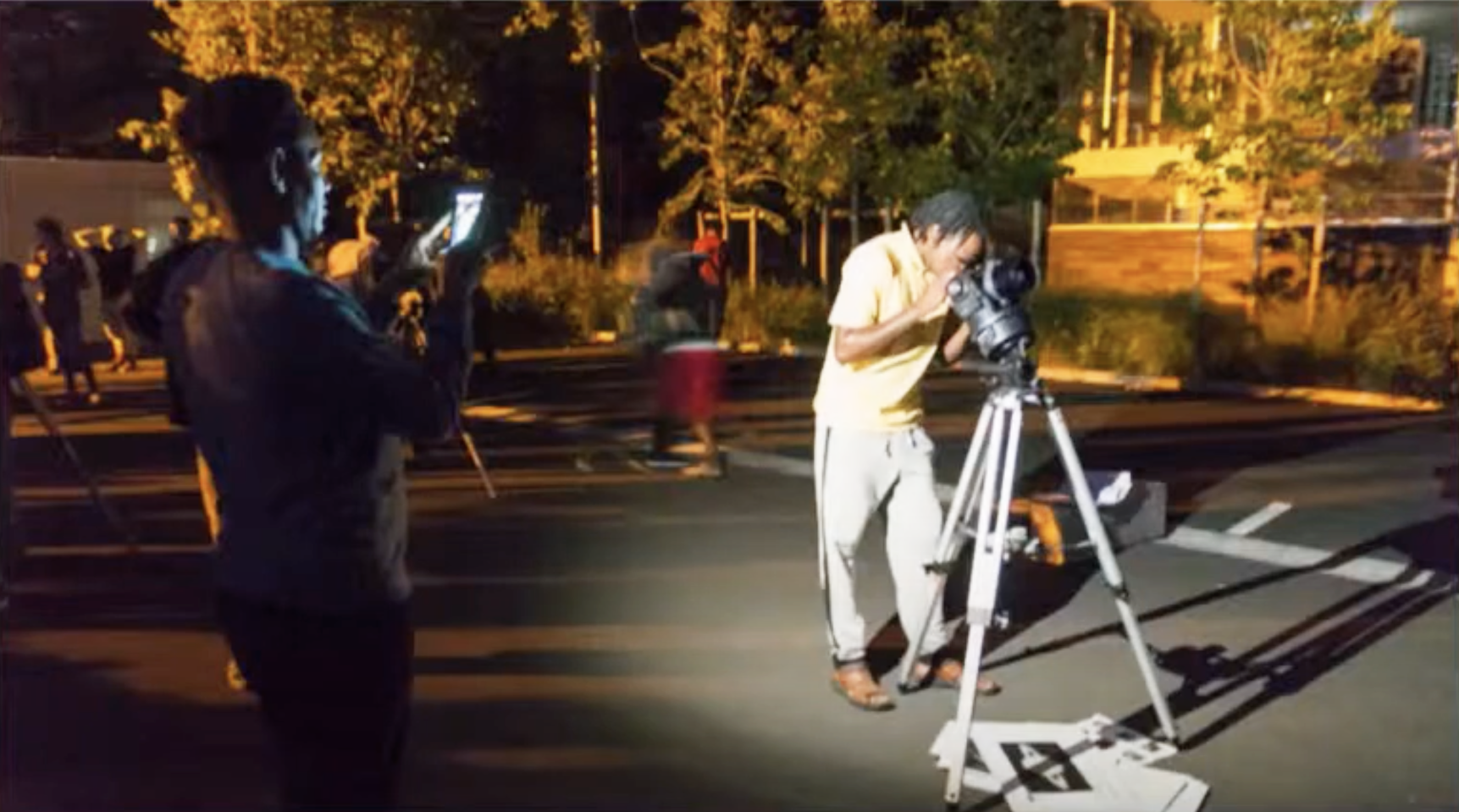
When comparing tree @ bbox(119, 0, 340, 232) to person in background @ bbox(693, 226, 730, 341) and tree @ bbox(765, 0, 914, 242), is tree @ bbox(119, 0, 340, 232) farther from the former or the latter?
person in background @ bbox(693, 226, 730, 341)

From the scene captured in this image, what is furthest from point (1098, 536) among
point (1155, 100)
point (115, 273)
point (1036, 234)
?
point (1155, 100)

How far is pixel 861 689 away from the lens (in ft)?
14.4

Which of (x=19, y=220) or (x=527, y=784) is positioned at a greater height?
(x=19, y=220)

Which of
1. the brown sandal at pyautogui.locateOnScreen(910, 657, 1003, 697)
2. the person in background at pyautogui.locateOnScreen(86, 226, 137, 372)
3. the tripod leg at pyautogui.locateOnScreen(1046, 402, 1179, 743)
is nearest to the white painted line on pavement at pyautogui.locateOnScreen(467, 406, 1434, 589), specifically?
the brown sandal at pyautogui.locateOnScreen(910, 657, 1003, 697)

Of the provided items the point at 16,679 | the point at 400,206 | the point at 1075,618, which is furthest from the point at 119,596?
the point at 400,206

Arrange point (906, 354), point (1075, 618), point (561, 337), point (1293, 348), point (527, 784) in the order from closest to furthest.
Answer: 1. point (527, 784)
2. point (906, 354)
3. point (1075, 618)
4. point (1293, 348)
5. point (561, 337)

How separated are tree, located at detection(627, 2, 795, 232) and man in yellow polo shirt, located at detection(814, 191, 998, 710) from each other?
557 inches

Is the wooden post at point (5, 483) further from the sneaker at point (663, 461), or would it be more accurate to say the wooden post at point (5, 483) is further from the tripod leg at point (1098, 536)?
the sneaker at point (663, 461)

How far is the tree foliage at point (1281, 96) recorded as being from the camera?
13031 mm

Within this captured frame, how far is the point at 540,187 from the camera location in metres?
26.0

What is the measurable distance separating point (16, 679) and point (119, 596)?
111cm

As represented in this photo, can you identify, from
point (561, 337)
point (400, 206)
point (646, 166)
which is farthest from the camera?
point (646, 166)

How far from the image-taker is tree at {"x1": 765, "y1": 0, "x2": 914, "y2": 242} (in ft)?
55.8

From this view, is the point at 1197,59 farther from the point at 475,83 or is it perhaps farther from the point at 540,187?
the point at 540,187
